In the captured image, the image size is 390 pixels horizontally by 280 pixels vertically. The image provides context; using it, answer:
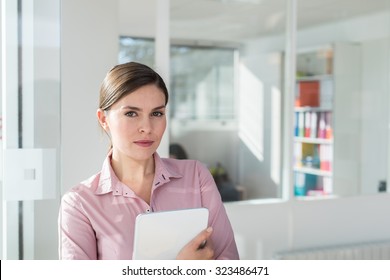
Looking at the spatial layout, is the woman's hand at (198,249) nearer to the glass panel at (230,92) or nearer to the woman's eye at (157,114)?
the woman's eye at (157,114)

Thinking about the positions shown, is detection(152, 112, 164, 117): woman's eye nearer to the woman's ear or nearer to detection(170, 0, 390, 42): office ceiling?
the woman's ear

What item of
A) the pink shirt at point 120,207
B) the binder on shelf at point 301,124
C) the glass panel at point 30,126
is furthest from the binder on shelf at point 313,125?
the pink shirt at point 120,207

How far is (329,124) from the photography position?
16.4 ft

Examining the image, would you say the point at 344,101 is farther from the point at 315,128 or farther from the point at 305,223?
the point at 305,223

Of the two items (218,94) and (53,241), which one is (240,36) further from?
(53,241)

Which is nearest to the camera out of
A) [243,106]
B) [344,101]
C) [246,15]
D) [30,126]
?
[30,126]

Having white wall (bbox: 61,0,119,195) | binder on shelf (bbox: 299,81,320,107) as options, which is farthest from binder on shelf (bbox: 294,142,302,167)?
white wall (bbox: 61,0,119,195)

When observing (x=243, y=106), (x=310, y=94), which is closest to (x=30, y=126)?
(x=310, y=94)

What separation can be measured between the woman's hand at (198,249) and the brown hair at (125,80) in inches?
15.5

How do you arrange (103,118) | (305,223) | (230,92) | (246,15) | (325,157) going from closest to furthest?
(103,118), (305,223), (325,157), (246,15), (230,92)

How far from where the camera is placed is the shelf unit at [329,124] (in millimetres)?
4855

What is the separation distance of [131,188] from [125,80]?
0.29m

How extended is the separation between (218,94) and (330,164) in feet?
6.86
